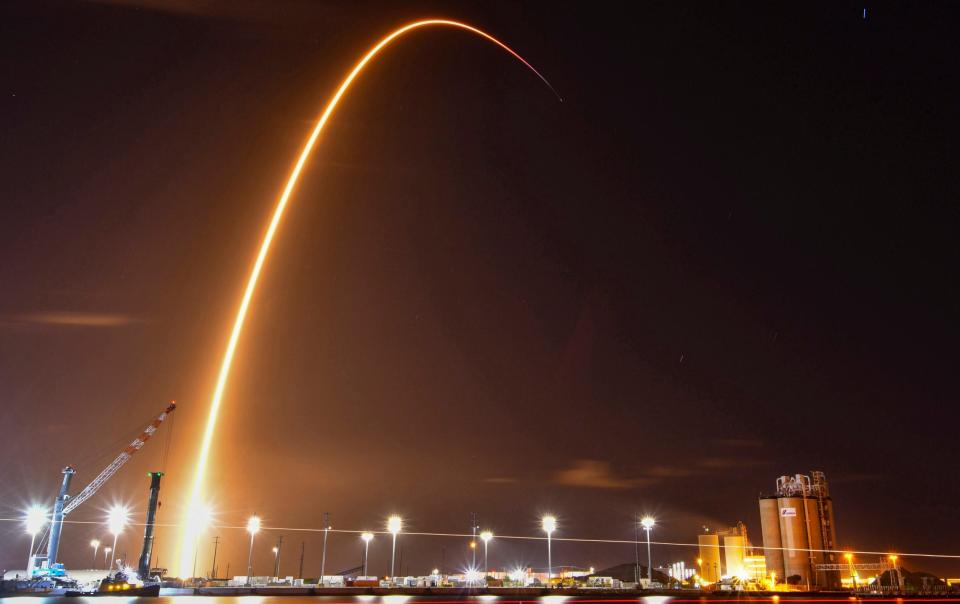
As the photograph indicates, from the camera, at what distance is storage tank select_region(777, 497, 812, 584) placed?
114 metres

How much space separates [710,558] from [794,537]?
3509cm

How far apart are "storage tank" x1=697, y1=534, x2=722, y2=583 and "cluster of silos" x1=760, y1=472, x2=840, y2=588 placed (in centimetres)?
2913

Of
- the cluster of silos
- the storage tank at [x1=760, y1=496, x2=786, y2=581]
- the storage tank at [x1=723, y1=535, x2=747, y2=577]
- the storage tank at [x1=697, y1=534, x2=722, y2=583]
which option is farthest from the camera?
the storage tank at [x1=697, y1=534, x2=722, y2=583]

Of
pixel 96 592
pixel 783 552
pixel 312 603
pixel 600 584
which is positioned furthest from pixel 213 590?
pixel 783 552

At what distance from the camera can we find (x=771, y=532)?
120 metres

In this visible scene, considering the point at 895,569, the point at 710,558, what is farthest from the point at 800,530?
the point at 710,558

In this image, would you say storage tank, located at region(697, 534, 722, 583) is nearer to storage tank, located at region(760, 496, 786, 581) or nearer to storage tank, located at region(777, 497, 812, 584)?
storage tank, located at region(760, 496, 786, 581)

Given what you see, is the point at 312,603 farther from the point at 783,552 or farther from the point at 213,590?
the point at 783,552

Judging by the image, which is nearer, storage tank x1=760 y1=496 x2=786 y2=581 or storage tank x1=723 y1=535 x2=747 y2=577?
storage tank x1=760 y1=496 x2=786 y2=581

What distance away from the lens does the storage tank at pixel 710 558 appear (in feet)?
483

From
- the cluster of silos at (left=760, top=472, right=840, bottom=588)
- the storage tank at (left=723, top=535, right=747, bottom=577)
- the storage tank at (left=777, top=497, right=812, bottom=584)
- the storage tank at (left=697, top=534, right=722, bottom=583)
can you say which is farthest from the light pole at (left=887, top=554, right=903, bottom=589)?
the storage tank at (left=697, top=534, right=722, bottom=583)

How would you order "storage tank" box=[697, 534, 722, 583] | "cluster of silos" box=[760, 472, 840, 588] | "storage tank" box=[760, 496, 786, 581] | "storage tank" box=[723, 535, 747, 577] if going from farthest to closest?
"storage tank" box=[697, 534, 722, 583] < "storage tank" box=[723, 535, 747, 577] < "storage tank" box=[760, 496, 786, 581] < "cluster of silos" box=[760, 472, 840, 588]

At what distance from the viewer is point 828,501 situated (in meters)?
121

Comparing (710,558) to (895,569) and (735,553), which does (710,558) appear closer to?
(735,553)
